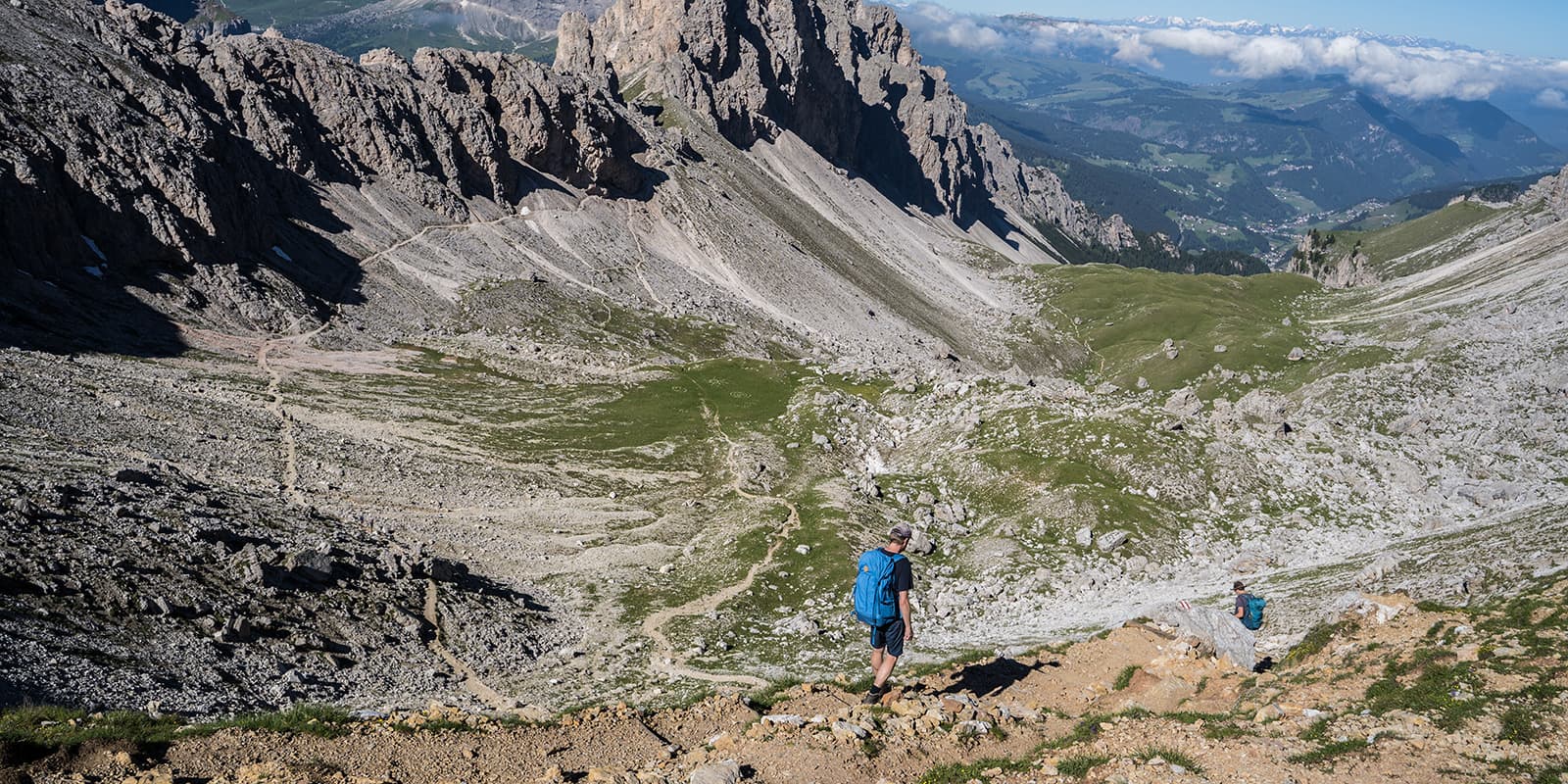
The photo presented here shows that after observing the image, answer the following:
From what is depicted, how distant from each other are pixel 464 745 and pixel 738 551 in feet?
121

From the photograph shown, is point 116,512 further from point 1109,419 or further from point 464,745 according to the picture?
point 1109,419

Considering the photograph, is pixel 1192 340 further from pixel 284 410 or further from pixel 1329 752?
pixel 1329 752

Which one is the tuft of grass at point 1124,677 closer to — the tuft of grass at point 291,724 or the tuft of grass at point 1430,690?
the tuft of grass at point 1430,690

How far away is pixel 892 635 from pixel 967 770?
483 cm

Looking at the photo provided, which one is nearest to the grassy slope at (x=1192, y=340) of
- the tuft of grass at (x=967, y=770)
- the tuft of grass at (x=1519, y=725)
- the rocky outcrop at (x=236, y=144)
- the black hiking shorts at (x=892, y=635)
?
the rocky outcrop at (x=236, y=144)

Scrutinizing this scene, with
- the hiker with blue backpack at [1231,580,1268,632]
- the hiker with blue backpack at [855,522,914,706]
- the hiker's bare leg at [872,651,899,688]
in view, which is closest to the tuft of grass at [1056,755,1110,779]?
the hiker with blue backpack at [855,522,914,706]

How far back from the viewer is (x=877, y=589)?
2333 cm

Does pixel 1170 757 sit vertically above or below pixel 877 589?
below

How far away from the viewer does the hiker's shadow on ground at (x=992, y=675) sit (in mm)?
27406

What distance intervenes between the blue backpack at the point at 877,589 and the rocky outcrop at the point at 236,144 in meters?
93.4

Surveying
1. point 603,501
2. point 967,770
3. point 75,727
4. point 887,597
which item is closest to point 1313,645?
point 887,597

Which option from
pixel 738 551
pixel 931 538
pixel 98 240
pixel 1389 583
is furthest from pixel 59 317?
→ pixel 1389 583

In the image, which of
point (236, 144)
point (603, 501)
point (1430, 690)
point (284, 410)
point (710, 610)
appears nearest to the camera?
point (1430, 690)

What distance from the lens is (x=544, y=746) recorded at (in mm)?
21594
